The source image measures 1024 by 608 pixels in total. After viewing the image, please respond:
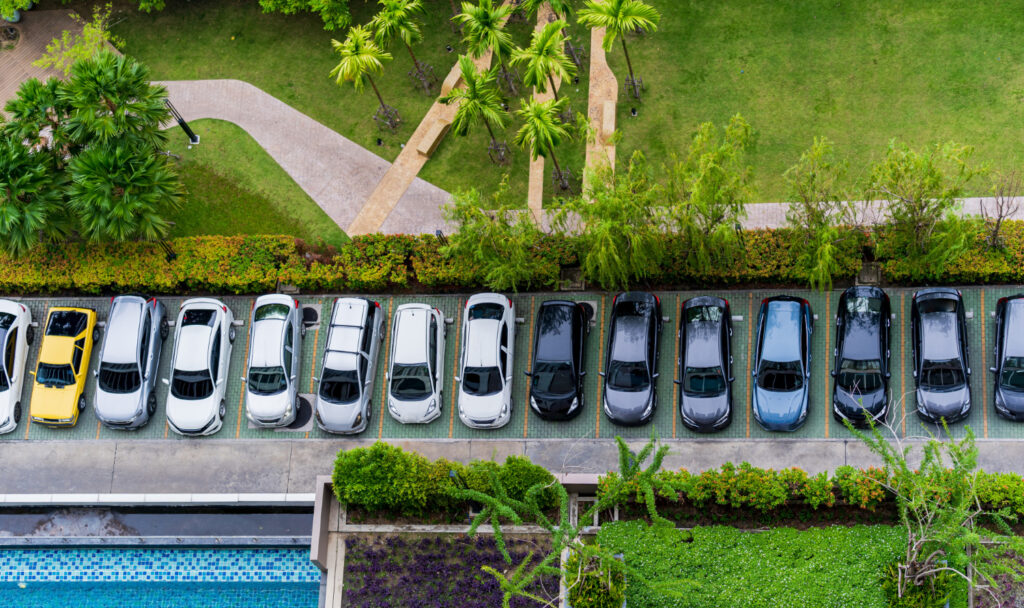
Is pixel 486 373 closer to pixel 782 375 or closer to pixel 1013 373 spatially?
pixel 782 375

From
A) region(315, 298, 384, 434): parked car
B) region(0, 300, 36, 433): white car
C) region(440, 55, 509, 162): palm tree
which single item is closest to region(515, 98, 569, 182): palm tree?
region(440, 55, 509, 162): palm tree

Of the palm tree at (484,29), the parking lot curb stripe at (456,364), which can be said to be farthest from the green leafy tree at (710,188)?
the parking lot curb stripe at (456,364)

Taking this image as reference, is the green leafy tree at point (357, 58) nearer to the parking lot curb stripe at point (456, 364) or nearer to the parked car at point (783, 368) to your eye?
the parking lot curb stripe at point (456, 364)

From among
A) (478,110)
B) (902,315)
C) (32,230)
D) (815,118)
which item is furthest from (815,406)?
(32,230)

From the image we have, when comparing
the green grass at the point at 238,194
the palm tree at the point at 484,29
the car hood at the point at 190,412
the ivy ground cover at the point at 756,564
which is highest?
the palm tree at the point at 484,29

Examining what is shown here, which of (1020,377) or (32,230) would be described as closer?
(1020,377)

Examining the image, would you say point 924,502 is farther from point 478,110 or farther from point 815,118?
point 478,110
